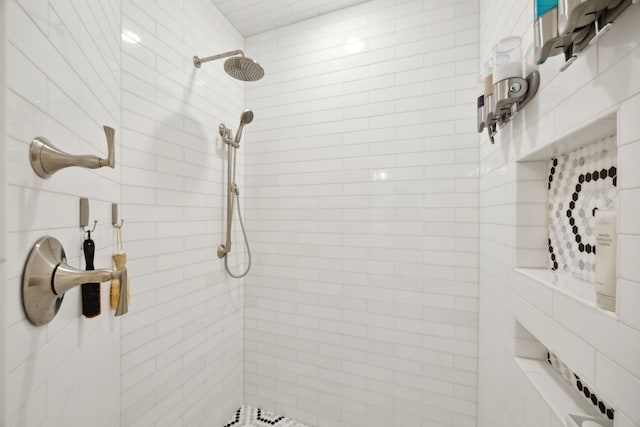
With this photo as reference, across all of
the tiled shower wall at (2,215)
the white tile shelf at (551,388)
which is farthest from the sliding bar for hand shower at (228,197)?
the white tile shelf at (551,388)

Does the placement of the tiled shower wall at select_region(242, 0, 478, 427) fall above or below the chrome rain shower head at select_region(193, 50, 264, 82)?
below

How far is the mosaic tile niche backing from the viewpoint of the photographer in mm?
718

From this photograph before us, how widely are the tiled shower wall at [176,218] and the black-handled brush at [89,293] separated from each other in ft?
1.35

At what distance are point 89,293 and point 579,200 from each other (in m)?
1.51

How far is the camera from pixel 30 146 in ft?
1.80

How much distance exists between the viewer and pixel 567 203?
91cm

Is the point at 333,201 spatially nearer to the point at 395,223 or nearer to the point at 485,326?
the point at 395,223

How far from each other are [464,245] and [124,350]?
180 cm

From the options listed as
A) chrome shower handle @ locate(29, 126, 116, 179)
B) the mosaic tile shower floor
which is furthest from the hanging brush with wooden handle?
the mosaic tile shower floor

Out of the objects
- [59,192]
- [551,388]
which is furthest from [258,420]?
[59,192]

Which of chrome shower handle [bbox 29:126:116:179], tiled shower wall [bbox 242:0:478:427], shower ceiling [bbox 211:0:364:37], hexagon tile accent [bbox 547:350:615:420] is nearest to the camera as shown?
chrome shower handle [bbox 29:126:116:179]

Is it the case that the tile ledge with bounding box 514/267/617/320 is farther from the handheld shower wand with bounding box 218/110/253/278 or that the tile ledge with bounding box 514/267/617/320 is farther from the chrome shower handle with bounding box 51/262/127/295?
the handheld shower wand with bounding box 218/110/253/278

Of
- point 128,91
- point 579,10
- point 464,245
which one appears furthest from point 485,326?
point 128,91

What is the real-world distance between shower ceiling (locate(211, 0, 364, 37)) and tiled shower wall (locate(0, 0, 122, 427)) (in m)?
0.96
